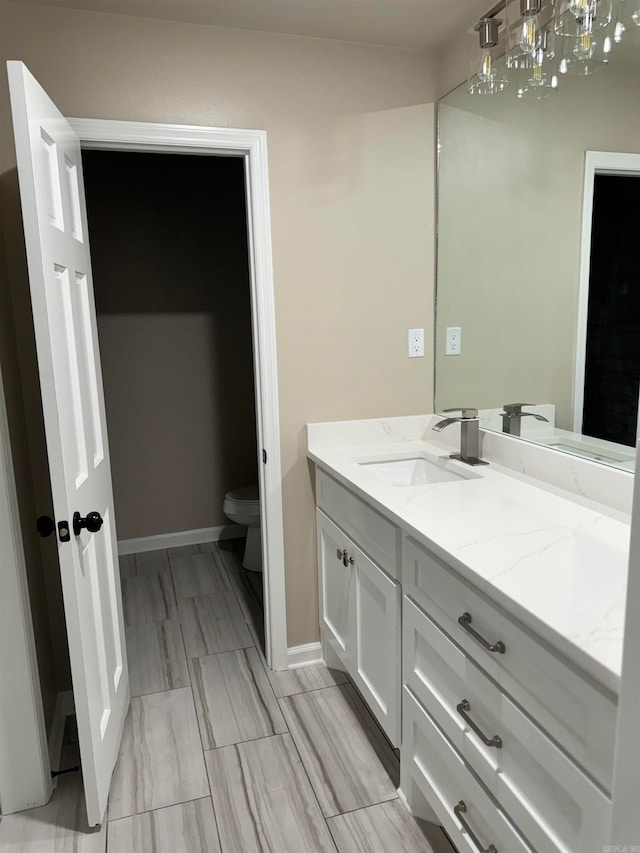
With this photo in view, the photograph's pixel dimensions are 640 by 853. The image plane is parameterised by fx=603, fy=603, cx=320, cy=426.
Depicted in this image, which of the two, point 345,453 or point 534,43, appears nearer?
point 534,43

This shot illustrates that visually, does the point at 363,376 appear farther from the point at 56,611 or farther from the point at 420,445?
the point at 56,611

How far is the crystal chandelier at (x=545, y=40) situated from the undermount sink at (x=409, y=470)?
1.23 meters

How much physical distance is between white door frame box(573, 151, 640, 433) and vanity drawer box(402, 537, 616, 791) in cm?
67

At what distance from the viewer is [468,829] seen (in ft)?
4.51

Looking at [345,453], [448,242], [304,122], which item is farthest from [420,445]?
[304,122]

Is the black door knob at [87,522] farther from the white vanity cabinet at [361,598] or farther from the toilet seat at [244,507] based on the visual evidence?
the toilet seat at [244,507]

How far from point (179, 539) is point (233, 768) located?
6.59 ft

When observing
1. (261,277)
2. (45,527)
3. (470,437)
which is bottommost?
(45,527)

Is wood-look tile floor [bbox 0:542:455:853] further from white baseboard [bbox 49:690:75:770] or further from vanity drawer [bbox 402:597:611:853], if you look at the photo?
vanity drawer [bbox 402:597:611:853]

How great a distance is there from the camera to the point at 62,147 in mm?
1718

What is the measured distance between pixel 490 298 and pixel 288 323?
746 mm

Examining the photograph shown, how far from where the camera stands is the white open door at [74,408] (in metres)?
1.41

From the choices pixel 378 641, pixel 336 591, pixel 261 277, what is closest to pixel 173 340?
pixel 261 277

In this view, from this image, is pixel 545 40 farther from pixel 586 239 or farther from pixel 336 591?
pixel 336 591
